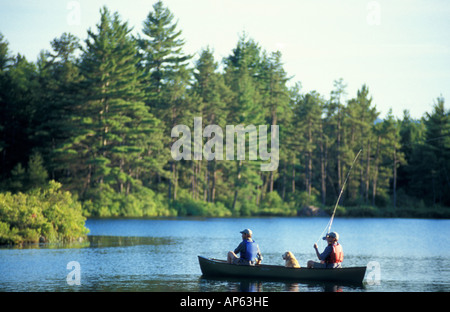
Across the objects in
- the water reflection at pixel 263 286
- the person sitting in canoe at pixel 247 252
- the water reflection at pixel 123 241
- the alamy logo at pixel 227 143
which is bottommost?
the water reflection at pixel 263 286

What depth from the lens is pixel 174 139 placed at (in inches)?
2783

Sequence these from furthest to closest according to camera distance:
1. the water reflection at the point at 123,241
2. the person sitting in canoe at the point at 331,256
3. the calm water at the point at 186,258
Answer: the water reflection at the point at 123,241 → the person sitting in canoe at the point at 331,256 → the calm water at the point at 186,258

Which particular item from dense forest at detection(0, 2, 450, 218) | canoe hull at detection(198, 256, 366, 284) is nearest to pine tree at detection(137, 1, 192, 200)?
dense forest at detection(0, 2, 450, 218)

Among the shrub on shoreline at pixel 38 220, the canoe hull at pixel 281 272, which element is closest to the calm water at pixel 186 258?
the canoe hull at pixel 281 272

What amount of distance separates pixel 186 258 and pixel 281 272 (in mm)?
7966

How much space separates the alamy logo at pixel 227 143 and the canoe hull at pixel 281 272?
151 feet

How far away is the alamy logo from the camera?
69875mm

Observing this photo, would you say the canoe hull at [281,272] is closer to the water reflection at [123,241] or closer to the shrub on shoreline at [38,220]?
the water reflection at [123,241]

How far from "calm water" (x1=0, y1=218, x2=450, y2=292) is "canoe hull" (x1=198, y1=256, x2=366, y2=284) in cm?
32

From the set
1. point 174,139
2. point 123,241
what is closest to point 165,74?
point 174,139

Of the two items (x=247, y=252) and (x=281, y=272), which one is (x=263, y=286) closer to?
(x=281, y=272)

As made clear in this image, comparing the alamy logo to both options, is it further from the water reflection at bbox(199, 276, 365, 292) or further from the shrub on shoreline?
the water reflection at bbox(199, 276, 365, 292)

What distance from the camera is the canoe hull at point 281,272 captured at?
73.2 ft

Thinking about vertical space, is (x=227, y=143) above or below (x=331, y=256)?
above
